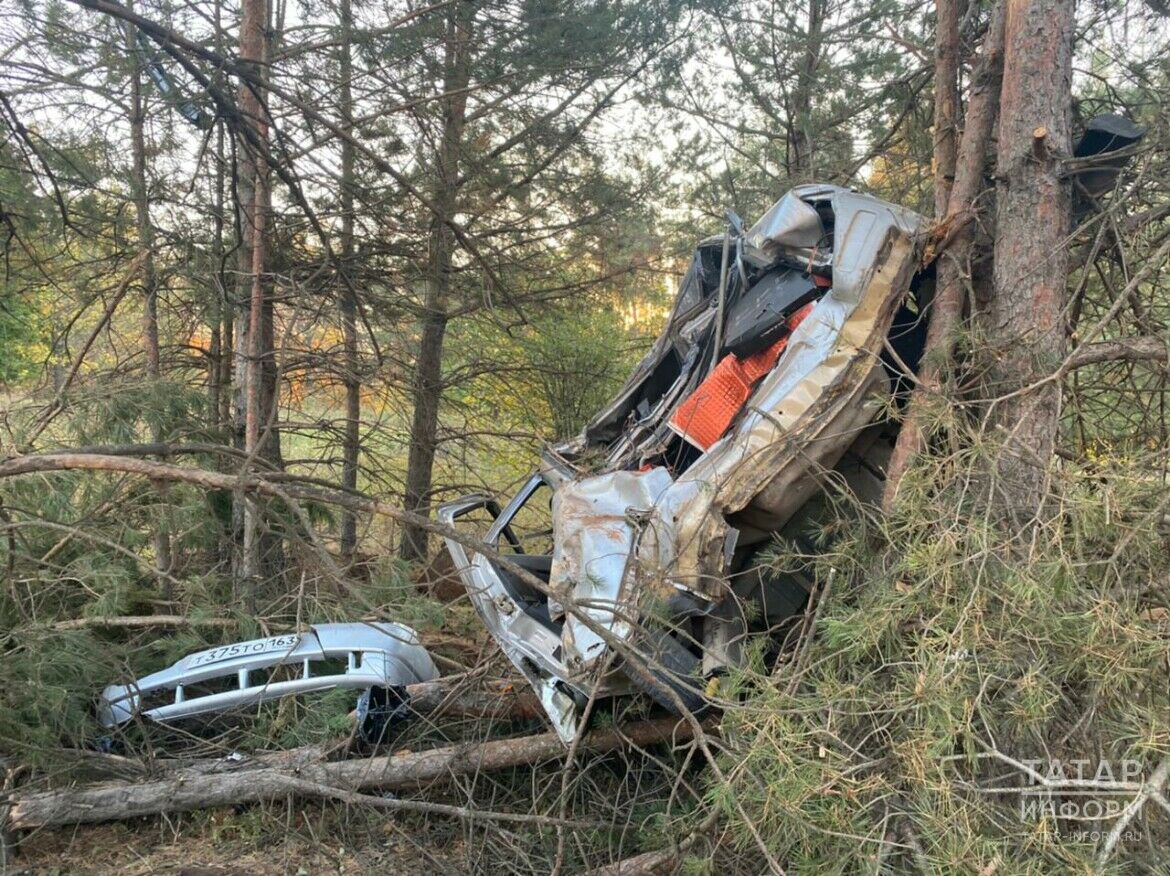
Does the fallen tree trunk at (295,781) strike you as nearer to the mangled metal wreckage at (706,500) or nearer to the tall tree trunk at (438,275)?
the mangled metal wreckage at (706,500)

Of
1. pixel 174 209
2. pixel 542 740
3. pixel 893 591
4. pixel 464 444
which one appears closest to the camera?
pixel 893 591

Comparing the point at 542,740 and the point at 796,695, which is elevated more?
the point at 796,695

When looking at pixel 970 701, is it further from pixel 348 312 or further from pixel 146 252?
pixel 146 252

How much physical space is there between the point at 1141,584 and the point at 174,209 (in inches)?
298

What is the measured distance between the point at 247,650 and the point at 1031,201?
4.88m

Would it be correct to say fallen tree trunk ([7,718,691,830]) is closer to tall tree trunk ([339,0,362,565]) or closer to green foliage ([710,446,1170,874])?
green foliage ([710,446,1170,874])

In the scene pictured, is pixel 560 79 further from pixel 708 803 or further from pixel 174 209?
pixel 708 803

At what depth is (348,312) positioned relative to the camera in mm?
6910

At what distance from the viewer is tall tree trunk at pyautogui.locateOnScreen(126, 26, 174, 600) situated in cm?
602

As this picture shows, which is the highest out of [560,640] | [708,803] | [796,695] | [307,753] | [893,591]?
[893,591]

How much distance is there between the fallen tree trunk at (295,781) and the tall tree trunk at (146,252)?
77.6 inches

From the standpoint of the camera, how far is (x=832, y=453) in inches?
148

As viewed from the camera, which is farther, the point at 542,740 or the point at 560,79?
the point at 560,79

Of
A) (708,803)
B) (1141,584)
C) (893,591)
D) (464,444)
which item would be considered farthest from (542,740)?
(464,444)
